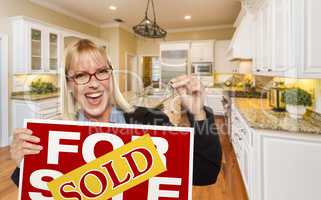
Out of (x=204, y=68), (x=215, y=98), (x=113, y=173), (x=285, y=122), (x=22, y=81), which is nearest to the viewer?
(x=113, y=173)

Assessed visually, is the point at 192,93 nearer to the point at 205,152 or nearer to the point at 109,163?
the point at 205,152

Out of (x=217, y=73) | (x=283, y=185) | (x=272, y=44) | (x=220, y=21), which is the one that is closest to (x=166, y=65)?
(x=217, y=73)

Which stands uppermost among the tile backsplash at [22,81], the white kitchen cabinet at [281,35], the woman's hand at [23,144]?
Answer: the white kitchen cabinet at [281,35]

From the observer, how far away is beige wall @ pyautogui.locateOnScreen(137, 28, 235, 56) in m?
6.05

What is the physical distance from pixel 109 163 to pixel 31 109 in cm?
339

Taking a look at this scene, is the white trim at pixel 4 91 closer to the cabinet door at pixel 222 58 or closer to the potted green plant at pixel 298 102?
the potted green plant at pixel 298 102

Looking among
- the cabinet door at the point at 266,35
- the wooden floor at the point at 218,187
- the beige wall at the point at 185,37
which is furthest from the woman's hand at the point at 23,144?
the beige wall at the point at 185,37

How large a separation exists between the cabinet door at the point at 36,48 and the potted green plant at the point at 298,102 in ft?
13.2

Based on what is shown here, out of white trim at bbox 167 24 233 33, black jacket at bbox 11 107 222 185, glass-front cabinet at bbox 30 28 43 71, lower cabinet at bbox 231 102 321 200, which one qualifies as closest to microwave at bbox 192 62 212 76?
white trim at bbox 167 24 233 33

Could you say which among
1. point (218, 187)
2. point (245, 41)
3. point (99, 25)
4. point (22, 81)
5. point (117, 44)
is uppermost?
point (99, 25)

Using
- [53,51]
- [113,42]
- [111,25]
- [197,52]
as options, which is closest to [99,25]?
[111,25]

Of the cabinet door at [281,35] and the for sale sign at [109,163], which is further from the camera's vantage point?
the cabinet door at [281,35]

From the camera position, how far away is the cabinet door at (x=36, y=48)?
368 cm

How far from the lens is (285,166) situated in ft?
5.59
